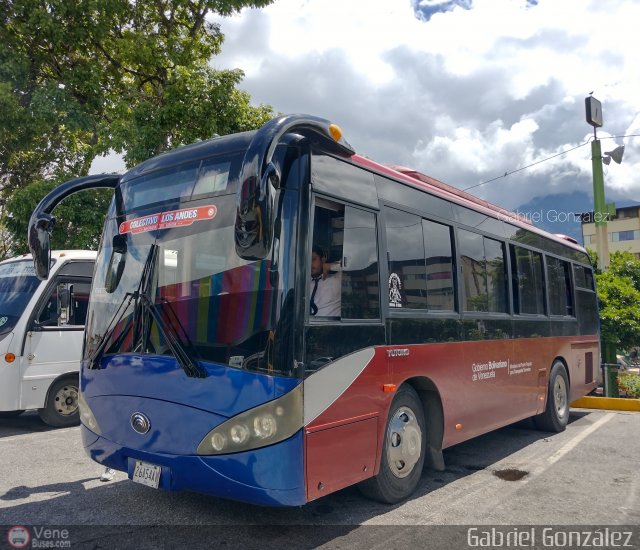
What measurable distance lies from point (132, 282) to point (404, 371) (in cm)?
235

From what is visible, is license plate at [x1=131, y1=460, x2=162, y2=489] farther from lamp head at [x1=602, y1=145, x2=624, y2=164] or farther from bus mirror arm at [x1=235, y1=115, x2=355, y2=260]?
lamp head at [x1=602, y1=145, x2=624, y2=164]

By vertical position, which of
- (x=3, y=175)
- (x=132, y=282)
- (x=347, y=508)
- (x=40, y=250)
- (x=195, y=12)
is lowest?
(x=347, y=508)

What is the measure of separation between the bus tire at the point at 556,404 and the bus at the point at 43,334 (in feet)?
22.2

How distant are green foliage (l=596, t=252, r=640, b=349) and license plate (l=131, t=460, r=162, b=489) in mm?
12232

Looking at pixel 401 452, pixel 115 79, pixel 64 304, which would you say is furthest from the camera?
pixel 115 79

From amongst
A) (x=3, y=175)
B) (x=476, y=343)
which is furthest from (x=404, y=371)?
(x=3, y=175)

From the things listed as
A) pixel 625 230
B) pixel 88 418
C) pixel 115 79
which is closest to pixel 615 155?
pixel 115 79

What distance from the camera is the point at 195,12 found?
14.2 metres

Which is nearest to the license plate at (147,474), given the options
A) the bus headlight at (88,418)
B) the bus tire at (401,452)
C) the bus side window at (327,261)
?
the bus headlight at (88,418)

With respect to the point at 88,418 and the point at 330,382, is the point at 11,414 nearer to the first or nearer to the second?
the point at 88,418

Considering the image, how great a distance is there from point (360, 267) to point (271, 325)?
1100 mm

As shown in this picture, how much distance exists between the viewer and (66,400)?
8484 millimetres

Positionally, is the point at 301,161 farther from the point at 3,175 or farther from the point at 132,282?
the point at 3,175

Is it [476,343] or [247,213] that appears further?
[476,343]
